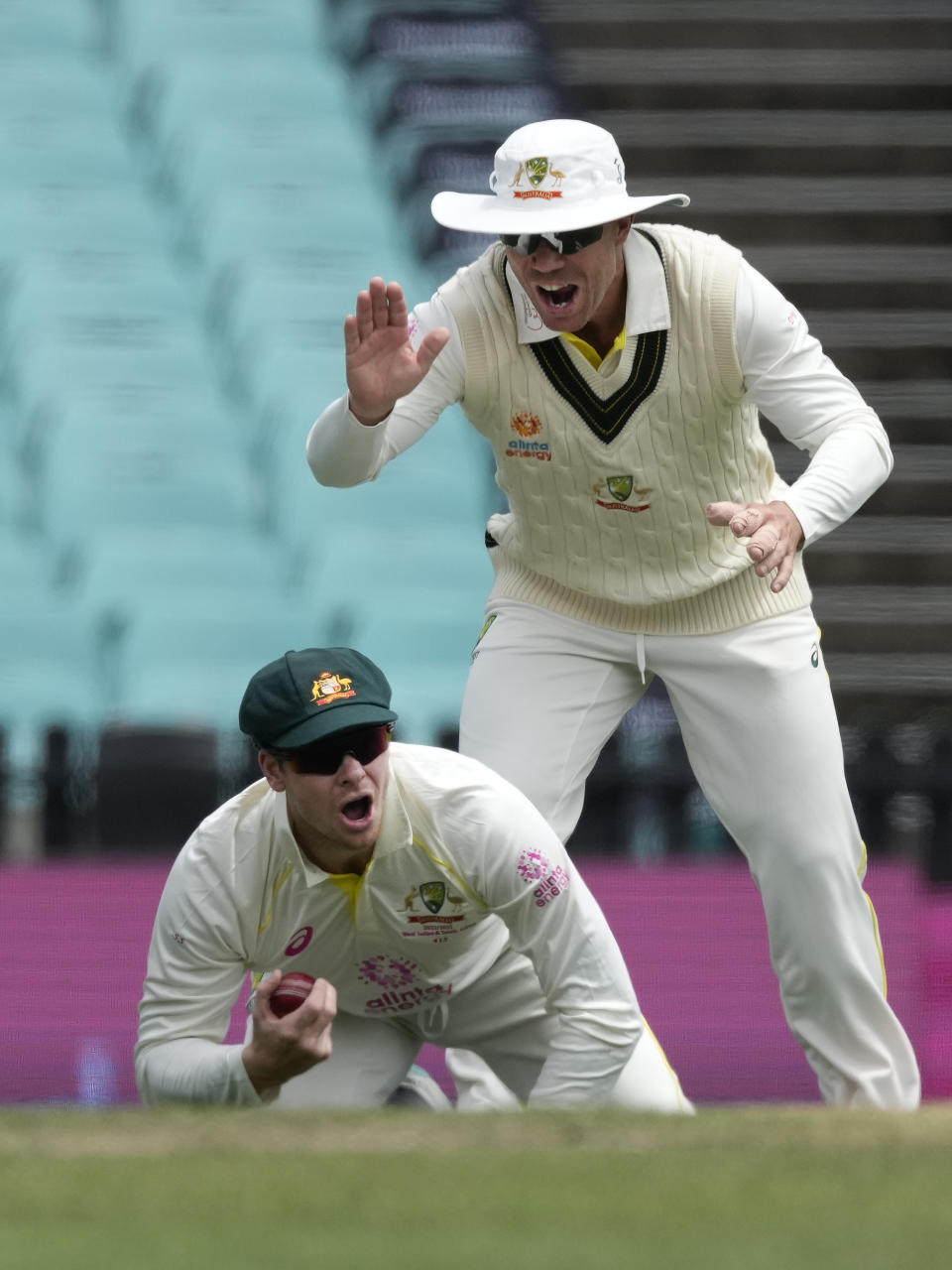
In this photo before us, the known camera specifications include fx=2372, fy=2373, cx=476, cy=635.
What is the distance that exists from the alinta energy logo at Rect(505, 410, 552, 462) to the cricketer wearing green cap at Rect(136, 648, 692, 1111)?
56 centimetres

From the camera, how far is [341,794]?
155 inches

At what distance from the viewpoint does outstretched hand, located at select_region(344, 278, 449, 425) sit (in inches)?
162

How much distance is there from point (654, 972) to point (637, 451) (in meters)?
2.20

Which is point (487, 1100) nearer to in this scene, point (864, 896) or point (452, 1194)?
point (864, 896)

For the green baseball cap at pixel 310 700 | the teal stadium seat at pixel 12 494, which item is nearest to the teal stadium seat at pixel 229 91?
the teal stadium seat at pixel 12 494

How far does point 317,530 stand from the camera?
415 inches

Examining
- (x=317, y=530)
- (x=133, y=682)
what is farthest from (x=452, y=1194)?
(x=317, y=530)

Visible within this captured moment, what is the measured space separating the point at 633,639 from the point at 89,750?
372 cm

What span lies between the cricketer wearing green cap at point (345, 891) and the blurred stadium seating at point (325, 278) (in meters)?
4.33

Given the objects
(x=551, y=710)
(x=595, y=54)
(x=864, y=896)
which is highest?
(x=595, y=54)

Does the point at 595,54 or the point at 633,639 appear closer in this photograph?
the point at 633,639

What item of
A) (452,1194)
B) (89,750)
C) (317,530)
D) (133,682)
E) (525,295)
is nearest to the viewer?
(452,1194)

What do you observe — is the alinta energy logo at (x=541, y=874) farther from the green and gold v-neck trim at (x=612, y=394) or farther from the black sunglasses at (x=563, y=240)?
the black sunglasses at (x=563, y=240)

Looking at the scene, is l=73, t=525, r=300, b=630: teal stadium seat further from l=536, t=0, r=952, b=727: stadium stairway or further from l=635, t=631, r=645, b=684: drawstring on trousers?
l=635, t=631, r=645, b=684: drawstring on trousers
